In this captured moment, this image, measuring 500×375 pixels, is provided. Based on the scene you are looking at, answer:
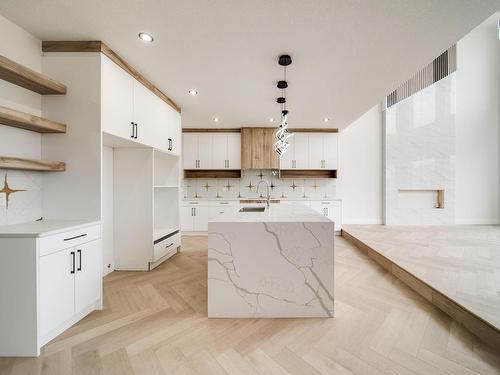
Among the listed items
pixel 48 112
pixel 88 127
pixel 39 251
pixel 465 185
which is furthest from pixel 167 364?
pixel 465 185

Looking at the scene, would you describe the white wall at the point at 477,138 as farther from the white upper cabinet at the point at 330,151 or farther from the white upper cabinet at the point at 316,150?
the white upper cabinet at the point at 316,150

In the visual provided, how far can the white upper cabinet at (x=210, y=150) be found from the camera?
18.1 ft

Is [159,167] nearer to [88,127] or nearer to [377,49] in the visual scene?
[88,127]

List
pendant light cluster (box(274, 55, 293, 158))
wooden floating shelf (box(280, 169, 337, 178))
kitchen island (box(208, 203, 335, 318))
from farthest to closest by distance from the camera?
wooden floating shelf (box(280, 169, 337, 178))
pendant light cluster (box(274, 55, 293, 158))
kitchen island (box(208, 203, 335, 318))

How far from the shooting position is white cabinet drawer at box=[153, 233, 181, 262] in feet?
10.4

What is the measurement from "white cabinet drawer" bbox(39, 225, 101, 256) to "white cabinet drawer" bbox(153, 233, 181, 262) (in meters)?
1.12

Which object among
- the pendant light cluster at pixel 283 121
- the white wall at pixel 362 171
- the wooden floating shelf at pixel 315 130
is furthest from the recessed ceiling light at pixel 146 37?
the white wall at pixel 362 171

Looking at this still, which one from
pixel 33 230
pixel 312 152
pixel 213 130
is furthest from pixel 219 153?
pixel 33 230

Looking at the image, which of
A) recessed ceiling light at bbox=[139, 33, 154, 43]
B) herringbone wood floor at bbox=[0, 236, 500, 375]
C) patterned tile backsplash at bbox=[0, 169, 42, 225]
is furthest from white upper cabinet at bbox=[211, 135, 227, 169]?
patterned tile backsplash at bbox=[0, 169, 42, 225]

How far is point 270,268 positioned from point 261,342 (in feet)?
1.76

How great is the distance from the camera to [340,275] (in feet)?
9.61

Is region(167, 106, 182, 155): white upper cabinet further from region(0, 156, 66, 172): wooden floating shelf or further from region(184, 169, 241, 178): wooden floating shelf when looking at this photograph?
region(184, 169, 241, 178): wooden floating shelf

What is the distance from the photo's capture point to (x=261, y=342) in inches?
66.2

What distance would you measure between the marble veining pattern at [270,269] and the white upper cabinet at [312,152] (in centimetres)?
366
